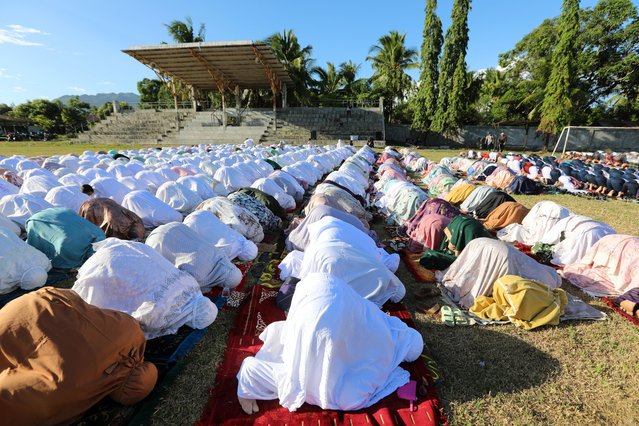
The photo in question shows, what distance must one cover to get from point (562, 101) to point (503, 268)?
74.9 feet

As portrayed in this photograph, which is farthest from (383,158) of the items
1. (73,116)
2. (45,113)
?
(45,113)

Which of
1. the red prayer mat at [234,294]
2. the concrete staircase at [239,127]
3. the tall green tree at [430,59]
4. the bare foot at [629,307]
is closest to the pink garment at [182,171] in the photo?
the red prayer mat at [234,294]

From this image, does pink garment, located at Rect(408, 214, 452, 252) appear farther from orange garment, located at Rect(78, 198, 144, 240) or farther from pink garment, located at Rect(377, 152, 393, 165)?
pink garment, located at Rect(377, 152, 393, 165)

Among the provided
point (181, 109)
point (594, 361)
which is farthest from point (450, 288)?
point (181, 109)

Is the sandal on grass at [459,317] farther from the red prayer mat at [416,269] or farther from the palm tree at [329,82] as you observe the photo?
→ the palm tree at [329,82]

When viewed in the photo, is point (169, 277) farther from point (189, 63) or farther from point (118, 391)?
point (189, 63)

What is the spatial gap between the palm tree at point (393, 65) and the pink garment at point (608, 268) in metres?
28.9

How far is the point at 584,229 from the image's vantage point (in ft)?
17.7

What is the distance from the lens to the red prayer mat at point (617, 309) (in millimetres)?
4003

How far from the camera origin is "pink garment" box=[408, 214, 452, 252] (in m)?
5.95

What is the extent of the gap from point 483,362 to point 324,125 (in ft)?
90.9

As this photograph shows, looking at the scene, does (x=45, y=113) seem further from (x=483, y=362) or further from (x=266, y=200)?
(x=483, y=362)

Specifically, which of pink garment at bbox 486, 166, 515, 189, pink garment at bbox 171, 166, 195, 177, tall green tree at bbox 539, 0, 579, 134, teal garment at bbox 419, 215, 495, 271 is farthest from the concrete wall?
pink garment at bbox 171, 166, 195, 177

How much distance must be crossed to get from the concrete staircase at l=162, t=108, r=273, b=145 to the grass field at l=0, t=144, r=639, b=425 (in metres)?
25.9
